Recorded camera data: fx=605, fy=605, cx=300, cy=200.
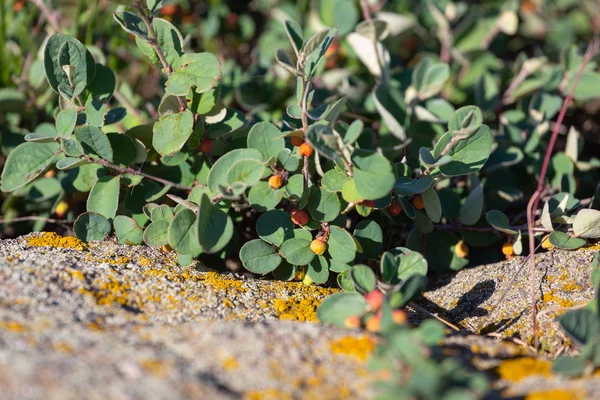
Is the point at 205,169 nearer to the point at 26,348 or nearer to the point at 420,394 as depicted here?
the point at 26,348

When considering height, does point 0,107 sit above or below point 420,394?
above

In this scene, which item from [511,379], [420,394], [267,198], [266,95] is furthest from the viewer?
[266,95]

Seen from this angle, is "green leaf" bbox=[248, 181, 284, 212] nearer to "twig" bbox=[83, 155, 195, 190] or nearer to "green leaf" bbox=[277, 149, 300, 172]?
"green leaf" bbox=[277, 149, 300, 172]

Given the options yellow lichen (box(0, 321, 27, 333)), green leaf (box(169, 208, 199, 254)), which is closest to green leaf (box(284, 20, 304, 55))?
green leaf (box(169, 208, 199, 254))

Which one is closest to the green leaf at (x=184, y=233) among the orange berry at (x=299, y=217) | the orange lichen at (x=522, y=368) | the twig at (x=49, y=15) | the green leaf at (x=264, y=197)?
the green leaf at (x=264, y=197)

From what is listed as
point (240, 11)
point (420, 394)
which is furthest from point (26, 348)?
point (240, 11)

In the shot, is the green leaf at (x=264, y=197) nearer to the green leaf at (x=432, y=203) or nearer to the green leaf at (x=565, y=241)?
the green leaf at (x=432, y=203)

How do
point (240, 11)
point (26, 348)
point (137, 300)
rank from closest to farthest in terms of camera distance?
point (26, 348)
point (137, 300)
point (240, 11)
